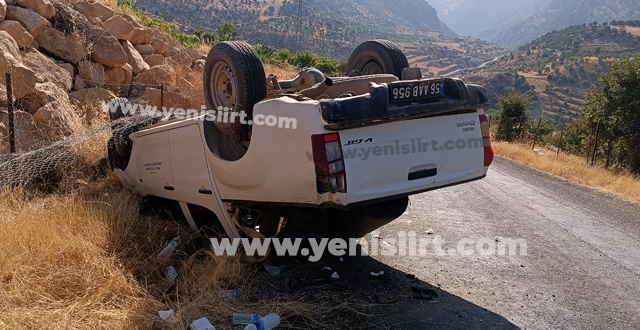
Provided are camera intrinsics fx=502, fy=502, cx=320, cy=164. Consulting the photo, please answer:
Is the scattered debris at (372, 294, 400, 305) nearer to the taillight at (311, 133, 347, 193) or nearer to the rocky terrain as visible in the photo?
the taillight at (311, 133, 347, 193)

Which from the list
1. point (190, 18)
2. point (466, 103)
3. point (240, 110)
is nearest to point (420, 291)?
point (466, 103)

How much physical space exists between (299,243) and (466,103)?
197cm

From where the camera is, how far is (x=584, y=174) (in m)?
13.6

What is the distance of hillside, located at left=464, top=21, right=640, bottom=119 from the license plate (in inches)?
2587

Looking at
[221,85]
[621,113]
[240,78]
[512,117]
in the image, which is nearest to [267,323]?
[240,78]

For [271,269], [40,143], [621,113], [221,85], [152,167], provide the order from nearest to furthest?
1. [271,269]
2. [221,85]
3. [152,167]
4. [40,143]
5. [621,113]

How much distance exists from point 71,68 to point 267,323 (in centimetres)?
875

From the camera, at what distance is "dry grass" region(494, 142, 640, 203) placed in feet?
37.5

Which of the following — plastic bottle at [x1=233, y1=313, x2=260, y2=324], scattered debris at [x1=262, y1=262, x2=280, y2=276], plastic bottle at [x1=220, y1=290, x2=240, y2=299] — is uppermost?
plastic bottle at [x1=233, y1=313, x2=260, y2=324]

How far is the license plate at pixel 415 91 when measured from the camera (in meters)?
4.00

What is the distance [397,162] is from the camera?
4.02m

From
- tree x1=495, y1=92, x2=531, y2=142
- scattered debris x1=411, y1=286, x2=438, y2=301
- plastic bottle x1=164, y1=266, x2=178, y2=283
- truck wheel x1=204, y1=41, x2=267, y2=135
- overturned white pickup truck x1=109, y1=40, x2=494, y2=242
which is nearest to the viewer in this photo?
overturned white pickup truck x1=109, y1=40, x2=494, y2=242

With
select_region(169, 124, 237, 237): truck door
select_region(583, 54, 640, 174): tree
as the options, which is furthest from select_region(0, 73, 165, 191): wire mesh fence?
select_region(583, 54, 640, 174): tree

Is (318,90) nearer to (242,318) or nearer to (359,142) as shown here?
(359,142)
